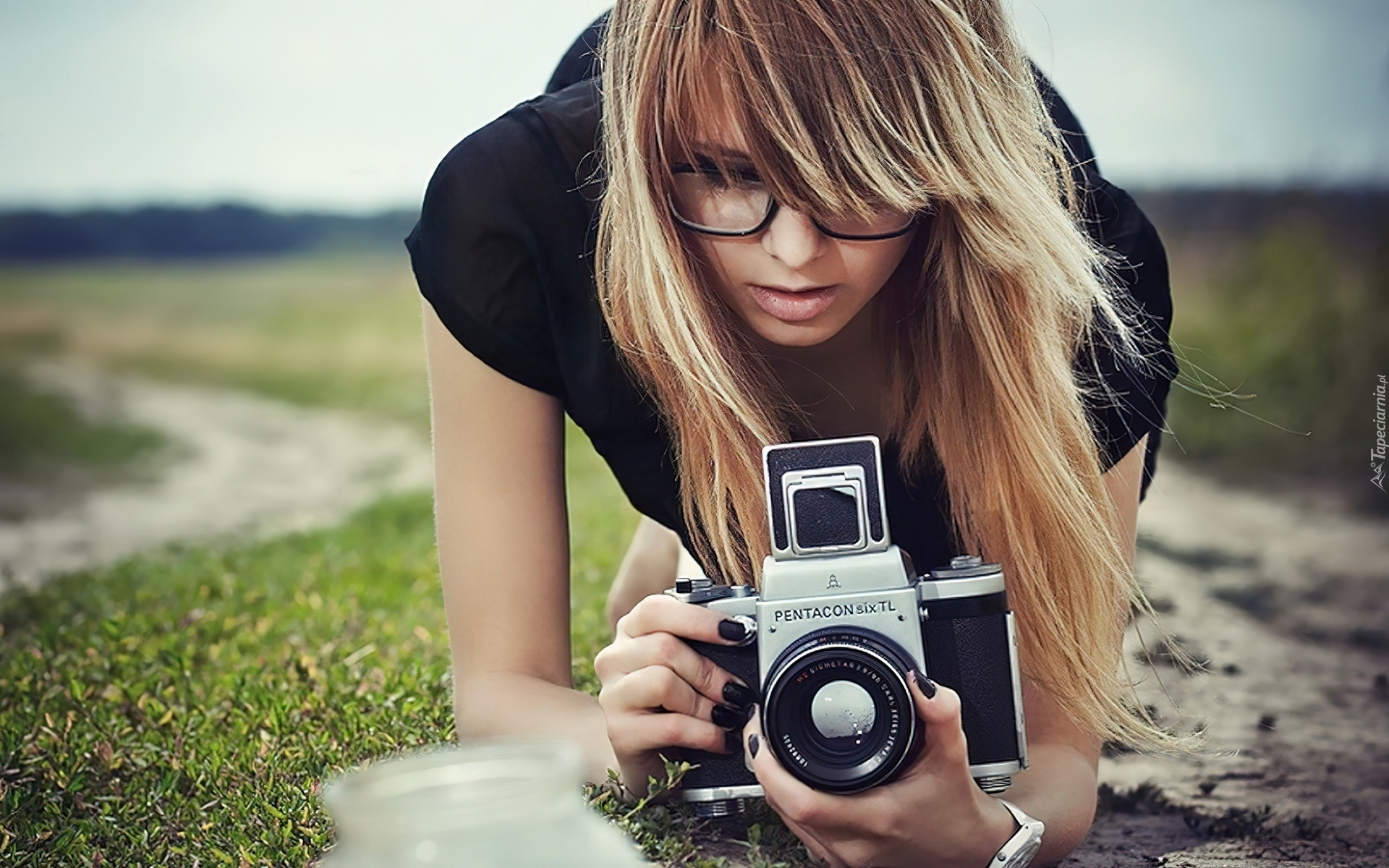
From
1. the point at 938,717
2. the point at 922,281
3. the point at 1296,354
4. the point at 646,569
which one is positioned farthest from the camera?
the point at 1296,354

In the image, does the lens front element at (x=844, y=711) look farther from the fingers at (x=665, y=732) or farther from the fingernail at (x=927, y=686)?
the fingers at (x=665, y=732)

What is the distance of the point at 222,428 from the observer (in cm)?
1193

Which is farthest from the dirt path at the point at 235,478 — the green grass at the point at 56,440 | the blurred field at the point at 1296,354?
the blurred field at the point at 1296,354

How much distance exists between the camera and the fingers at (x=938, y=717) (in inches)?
56.9

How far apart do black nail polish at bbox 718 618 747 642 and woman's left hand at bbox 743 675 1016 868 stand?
9cm

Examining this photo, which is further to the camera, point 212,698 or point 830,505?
point 212,698

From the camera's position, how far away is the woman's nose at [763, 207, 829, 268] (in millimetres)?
1715

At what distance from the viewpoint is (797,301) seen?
5.90 feet

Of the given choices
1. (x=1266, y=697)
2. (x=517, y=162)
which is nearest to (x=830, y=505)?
(x=517, y=162)

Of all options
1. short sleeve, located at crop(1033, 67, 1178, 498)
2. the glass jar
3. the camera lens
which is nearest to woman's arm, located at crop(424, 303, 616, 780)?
the camera lens

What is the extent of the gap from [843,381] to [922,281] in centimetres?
26

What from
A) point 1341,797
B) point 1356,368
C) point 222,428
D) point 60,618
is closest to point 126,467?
point 222,428

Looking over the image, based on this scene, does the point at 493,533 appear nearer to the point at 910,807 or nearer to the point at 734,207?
the point at 734,207

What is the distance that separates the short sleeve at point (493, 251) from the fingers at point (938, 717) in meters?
0.82
